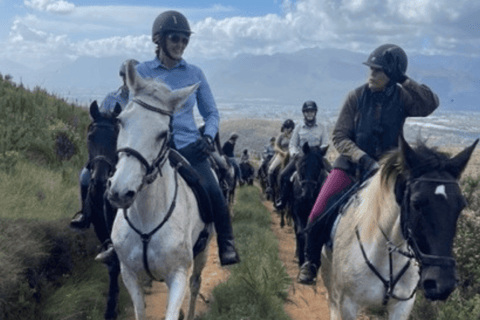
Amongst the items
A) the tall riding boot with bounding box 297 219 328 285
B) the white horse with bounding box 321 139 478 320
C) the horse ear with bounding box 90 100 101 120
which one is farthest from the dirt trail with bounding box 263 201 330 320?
the horse ear with bounding box 90 100 101 120

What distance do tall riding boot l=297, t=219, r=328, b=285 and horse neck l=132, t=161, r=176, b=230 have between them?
167cm

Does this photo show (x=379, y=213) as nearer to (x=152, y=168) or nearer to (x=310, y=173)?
(x=152, y=168)

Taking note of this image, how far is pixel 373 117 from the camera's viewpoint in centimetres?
398

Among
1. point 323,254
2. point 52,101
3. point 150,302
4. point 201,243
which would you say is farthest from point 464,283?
point 52,101

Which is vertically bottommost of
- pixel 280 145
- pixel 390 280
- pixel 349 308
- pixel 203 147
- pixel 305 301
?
pixel 305 301

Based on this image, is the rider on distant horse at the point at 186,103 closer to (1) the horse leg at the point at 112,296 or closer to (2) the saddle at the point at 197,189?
(2) the saddle at the point at 197,189

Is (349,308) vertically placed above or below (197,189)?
below

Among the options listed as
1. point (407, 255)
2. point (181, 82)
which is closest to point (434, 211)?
point (407, 255)

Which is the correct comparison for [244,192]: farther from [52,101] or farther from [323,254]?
[323,254]

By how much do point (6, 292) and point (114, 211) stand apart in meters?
1.36

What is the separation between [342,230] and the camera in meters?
3.88

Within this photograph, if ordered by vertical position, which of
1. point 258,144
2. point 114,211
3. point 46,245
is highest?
point 114,211

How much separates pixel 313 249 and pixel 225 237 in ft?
3.32

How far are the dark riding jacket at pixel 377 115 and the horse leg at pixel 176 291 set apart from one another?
2.01 meters
